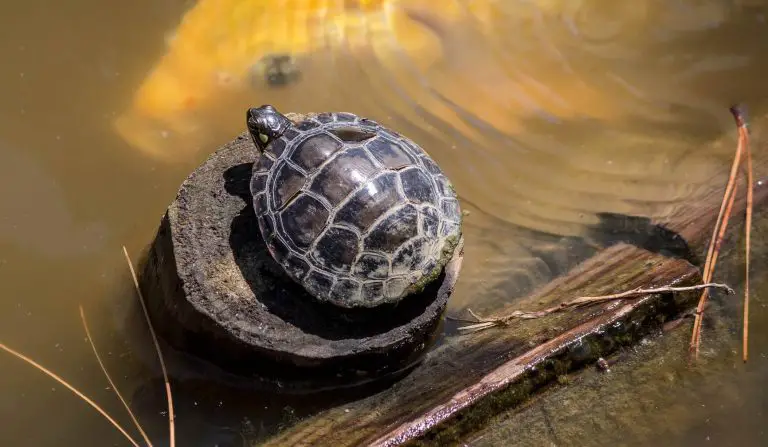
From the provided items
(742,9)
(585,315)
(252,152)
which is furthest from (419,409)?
(742,9)

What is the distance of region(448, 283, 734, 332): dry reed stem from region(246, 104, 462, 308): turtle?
603 mm

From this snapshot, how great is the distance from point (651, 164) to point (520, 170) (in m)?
0.83

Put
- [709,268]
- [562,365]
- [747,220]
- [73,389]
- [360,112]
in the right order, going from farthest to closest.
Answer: [360,112] → [747,220] → [709,268] → [73,389] → [562,365]

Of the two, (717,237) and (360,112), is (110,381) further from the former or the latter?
(717,237)

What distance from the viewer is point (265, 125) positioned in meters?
3.02

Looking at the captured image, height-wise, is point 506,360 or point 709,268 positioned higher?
point 506,360

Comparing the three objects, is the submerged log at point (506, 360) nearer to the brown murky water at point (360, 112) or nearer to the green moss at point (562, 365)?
the green moss at point (562, 365)

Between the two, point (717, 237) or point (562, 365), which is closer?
point (562, 365)

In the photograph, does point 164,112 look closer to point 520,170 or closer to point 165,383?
point 165,383

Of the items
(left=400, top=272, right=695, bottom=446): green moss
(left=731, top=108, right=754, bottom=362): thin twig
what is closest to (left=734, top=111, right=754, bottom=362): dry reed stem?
(left=731, top=108, right=754, bottom=362): thin twig

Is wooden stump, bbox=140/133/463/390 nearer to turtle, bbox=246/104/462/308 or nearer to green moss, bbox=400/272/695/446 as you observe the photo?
turtle, bbox=246/104/462/308

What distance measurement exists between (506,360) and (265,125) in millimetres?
1556

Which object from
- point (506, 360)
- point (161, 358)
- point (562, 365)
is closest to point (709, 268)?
point (562, 365)

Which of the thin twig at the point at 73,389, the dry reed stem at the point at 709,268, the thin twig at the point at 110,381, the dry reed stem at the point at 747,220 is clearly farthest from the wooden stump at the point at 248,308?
the dry reed stem at the point at 747,220
